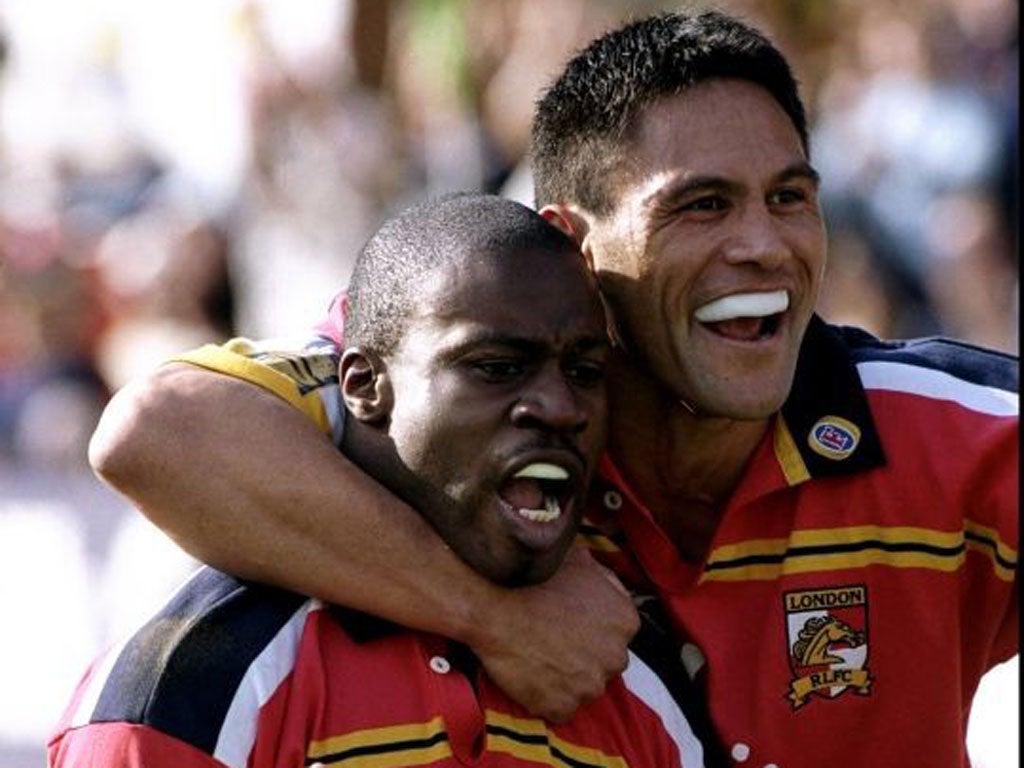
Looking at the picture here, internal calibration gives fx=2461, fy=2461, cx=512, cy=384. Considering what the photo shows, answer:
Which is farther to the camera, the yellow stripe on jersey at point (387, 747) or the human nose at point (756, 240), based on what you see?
the human nose at point (756, 240)

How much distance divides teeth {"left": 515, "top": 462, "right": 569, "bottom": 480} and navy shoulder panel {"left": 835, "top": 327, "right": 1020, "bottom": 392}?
847mm

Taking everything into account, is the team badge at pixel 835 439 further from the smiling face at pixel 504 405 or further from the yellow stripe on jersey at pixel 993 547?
the smiling face at pixel 504 405

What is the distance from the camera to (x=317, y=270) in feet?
28.4

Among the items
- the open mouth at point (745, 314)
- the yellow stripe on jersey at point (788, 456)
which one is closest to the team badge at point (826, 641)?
the yellow stripe on jersey at point (788, 456)

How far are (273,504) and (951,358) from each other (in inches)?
47.5

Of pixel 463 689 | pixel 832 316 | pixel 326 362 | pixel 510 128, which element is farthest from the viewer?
pixel 510 128

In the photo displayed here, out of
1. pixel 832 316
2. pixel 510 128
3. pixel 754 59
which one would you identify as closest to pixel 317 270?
pixel 510 128

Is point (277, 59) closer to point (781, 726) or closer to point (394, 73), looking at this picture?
point (394, 73)

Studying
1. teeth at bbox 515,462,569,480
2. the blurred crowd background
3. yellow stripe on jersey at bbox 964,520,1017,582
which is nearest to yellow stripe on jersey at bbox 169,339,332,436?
teeth at bbox 515,462,569,480

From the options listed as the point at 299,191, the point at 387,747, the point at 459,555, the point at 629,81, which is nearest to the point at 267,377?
the point at 459,555

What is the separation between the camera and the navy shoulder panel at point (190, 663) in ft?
11.3

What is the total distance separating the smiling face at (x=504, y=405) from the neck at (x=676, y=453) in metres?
0.46

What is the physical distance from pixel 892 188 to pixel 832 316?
0.58 m

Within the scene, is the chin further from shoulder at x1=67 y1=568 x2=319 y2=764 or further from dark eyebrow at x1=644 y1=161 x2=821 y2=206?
shoulder at x1=67 y1=568 x2=319 y2=764
